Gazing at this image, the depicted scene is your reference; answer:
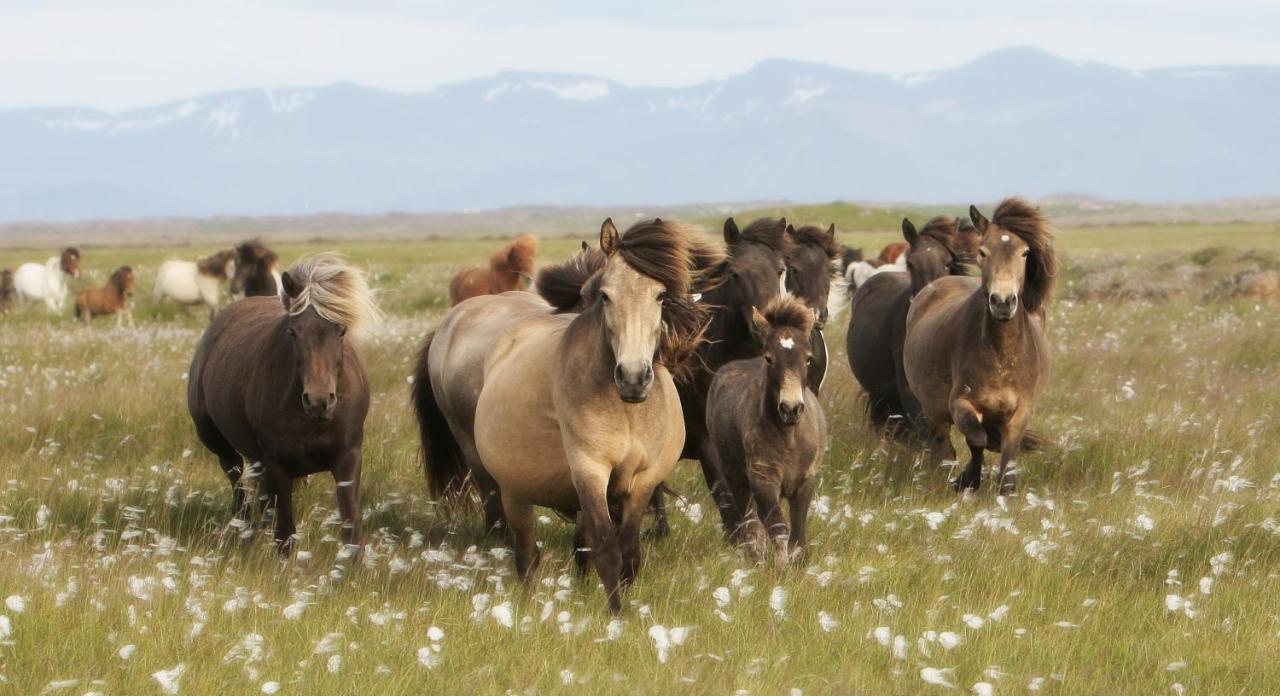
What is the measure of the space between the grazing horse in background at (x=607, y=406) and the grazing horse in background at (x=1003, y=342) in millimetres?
3596

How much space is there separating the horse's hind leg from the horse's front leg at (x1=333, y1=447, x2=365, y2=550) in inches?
47.4

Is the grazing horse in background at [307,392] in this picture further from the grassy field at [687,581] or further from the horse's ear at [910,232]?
the horse's ear at [910,232]

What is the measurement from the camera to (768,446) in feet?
27.8

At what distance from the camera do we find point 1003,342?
35.1 feet

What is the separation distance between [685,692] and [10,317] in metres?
29.7

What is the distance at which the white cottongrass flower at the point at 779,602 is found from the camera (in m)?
6.20

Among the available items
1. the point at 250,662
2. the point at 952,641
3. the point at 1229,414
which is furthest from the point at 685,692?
the point at 1229,414

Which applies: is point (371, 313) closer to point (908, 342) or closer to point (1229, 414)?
point (908, 342)

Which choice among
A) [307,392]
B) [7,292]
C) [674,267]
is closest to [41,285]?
[7,292]

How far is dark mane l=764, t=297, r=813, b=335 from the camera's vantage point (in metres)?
8.40

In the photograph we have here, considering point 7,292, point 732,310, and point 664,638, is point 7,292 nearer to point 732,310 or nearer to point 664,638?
point 732,310

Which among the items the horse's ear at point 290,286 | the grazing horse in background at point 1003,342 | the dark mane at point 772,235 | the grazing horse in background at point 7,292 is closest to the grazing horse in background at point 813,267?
the dark mane at point 772,235

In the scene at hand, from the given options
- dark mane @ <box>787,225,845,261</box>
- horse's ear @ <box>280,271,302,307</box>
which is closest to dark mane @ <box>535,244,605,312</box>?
horse's ear @ <box>280,271,302,307</box>

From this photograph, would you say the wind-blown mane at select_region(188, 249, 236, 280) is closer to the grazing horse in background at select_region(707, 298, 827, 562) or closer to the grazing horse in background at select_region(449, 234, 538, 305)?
the grazing horse in background at select_region(449, 234, 538, 305)
